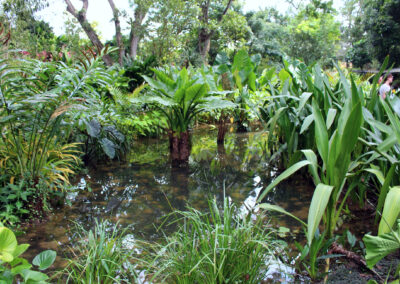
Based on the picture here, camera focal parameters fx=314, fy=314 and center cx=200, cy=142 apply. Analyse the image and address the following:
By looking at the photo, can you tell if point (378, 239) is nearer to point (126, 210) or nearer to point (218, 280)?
point (218, 280)

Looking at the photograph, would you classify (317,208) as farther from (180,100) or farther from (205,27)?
(205,27)

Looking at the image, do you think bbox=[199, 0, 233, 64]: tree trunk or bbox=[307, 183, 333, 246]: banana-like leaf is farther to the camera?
bbox=[199, 0, 233, 64]: tree trunk

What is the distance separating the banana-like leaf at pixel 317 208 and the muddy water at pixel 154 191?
1.23ft

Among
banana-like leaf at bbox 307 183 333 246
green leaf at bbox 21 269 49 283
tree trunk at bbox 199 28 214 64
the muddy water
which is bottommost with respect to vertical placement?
the muddy water

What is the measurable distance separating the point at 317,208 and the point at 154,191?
174 cm

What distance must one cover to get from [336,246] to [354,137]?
550mm

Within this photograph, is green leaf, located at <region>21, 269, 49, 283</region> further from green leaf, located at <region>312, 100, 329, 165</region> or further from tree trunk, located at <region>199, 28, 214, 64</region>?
tree trunk, located at <region>199, 28, 214, 64</region>

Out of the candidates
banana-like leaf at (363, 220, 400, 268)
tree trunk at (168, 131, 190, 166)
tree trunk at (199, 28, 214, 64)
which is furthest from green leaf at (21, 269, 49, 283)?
tree trunk at (199, 28, 214, 64)

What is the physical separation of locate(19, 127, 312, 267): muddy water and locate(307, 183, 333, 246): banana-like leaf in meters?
0.37

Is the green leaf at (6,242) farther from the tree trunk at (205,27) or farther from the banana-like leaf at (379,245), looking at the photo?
the tree trunk at (205,27)

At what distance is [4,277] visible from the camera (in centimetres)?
100

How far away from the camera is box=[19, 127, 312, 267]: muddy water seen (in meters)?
1.99

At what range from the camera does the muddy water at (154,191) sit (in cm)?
199

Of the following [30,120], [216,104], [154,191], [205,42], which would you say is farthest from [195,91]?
[205,42]
